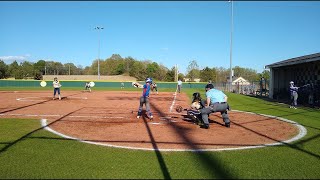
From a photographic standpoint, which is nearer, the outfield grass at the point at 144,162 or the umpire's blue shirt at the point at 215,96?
the outfield grass at the point at 144,162

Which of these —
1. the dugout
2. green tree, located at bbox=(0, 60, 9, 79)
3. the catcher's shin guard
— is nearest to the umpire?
the catcher's shin guard

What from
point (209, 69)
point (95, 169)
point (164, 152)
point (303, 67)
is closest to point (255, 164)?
point (164, 152)

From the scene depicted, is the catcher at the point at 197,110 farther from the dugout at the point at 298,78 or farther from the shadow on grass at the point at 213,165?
the dugout at the point at 298,78

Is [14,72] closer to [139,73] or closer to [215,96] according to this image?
[139,73]

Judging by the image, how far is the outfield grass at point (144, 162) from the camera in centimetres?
524

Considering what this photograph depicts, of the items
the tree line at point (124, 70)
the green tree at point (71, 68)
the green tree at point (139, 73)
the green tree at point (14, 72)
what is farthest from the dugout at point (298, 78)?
the green tree at point (71, 68)

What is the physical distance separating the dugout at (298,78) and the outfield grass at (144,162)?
15.0 m

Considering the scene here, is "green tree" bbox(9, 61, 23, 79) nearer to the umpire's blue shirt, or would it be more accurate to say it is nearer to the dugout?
the dugout

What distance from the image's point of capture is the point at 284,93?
3009cm

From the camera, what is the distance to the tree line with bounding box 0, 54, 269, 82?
104094 millimetres

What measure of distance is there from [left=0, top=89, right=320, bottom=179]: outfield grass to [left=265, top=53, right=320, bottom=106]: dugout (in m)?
15.0

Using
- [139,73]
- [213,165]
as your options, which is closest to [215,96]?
[213,165]

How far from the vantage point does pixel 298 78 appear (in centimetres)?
2867

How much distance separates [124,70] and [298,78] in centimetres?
10687
